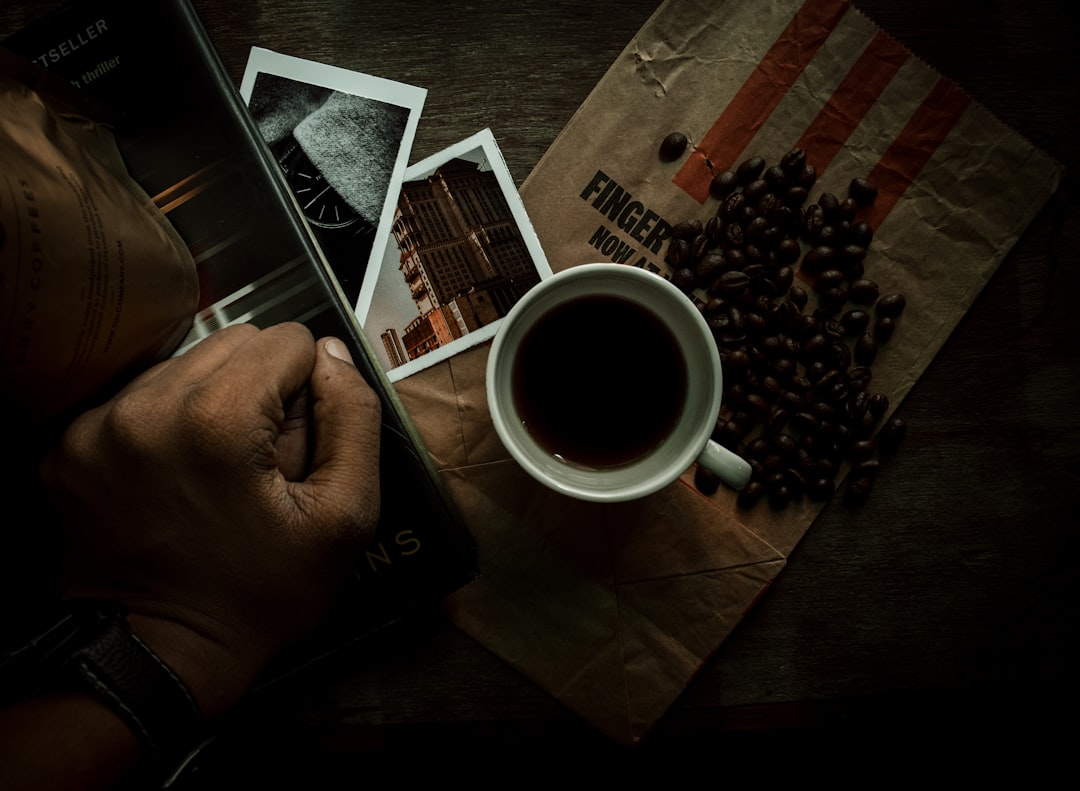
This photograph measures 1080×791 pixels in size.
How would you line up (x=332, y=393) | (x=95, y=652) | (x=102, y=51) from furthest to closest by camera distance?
(x=102, y=51)
(x=332, y=393)
(x=95, y=652)

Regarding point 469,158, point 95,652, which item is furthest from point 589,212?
point 95,652

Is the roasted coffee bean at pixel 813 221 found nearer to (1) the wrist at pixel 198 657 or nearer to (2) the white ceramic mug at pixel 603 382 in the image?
(2) the white ceramic mug at pixel 603 382

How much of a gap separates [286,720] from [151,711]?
36cm

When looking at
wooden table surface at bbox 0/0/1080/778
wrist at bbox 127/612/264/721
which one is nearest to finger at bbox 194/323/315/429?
wrist at bbox 127/612/264/721

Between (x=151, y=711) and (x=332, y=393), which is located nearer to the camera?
(x=151, y=711)

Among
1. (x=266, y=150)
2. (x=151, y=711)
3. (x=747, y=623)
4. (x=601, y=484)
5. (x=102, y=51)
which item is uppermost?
(x=102, y=51)

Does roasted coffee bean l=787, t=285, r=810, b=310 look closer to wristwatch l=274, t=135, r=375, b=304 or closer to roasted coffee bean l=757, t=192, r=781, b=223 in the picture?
roasted coffee bean l=757, t=192, r=781, b=223

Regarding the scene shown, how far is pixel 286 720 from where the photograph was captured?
84 cm

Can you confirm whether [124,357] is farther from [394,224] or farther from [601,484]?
[601,484]

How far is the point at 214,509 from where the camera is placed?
1.85 ft

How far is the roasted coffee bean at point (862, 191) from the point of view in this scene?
807mm

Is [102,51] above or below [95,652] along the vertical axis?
above

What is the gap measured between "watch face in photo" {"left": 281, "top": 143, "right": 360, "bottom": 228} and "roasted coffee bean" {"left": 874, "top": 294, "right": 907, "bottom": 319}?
71cm

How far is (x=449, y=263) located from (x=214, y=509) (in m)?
0.42
